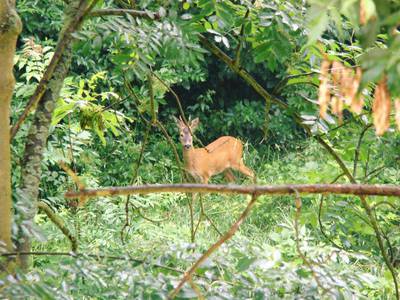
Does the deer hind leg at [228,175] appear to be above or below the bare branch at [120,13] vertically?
below

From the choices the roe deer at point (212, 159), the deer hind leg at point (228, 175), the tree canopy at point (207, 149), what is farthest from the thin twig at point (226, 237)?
the deer hind leg at point (228, 175)

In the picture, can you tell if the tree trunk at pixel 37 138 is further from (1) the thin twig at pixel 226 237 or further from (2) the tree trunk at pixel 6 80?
(1) the thin twig at pixel 226 237

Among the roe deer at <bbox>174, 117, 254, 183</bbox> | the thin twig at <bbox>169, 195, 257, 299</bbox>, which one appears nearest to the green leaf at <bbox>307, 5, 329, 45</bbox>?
the thin twig at <bbox>169, 195, 257, 299</bbox>

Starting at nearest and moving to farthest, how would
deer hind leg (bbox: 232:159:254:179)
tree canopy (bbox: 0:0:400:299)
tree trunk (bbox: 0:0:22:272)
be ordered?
tree canopy (bbox: 0:0:400:299) → tree trunk (bbox: 0:0:22:272) → deer hind leg (bbox: 232:159:254:179)

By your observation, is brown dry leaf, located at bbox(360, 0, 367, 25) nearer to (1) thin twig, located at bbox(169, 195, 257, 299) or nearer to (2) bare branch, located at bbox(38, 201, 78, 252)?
(1) thin twig, located at bbox(169, 195, 257, 299)

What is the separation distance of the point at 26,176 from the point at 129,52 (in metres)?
0.37

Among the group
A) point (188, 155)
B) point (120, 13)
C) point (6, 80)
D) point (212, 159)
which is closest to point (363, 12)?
point (6, 80)

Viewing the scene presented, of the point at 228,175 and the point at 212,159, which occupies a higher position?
the point at 212,159

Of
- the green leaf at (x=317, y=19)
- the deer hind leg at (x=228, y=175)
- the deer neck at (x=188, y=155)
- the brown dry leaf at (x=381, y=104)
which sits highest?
the green leaf at (x=317, y=19)

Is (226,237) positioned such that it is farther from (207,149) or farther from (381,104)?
(207,149)

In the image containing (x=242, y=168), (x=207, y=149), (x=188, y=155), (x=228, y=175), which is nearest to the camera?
(x=207, y=149)

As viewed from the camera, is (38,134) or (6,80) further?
(38,134)

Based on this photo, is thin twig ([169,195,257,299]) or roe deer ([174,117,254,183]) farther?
roe deer ([174,117,254,183])

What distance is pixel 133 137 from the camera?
7.09 metres
